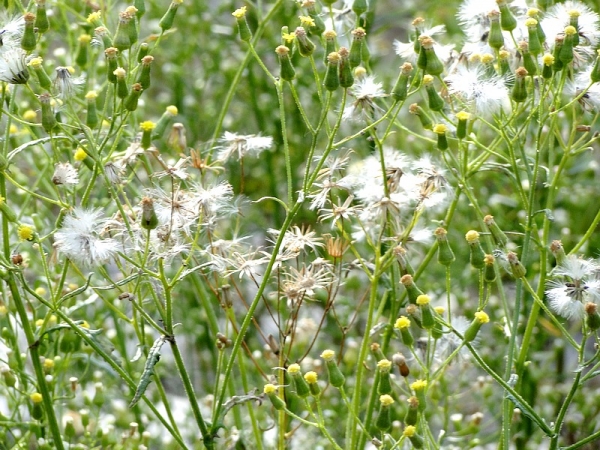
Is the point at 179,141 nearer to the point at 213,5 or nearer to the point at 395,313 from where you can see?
the point at 395,313

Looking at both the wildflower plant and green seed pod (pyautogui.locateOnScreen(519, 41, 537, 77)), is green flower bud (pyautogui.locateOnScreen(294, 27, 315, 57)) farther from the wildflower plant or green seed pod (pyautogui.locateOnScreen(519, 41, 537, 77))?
green seed pod (pyautogui.locateOnScreen(519, 41, 537, 77))

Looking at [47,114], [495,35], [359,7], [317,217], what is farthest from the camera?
[317,217]

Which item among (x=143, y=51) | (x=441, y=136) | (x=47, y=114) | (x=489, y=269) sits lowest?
(x=489, y=269)

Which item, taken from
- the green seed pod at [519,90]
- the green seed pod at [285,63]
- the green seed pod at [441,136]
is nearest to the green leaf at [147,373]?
the green seed pod at [285,63]

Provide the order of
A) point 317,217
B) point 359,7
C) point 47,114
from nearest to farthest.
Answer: point 47,114 < point 359,7 < point 317,217

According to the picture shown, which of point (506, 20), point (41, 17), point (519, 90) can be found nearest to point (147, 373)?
point (41, 17)

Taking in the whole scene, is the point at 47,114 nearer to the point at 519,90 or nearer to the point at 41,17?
the point at 41,17

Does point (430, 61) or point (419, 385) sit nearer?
point (419, 385)

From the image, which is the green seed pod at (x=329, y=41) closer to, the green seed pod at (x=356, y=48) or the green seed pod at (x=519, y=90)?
the green seed pod at (x=356, y=48)
